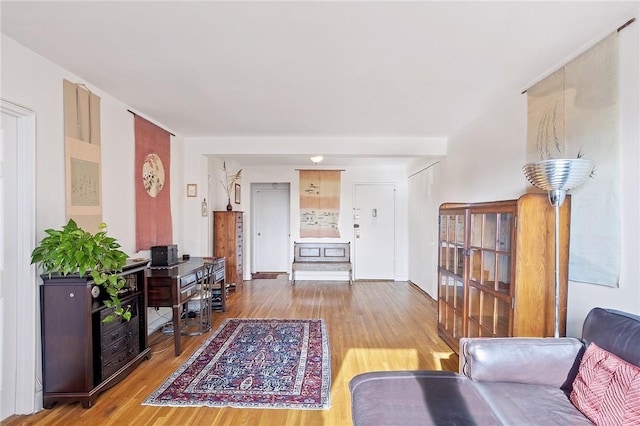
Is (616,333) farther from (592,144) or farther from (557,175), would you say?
(592,144)

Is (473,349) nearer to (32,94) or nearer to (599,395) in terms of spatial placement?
(599,395)

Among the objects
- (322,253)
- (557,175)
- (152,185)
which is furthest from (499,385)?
(322,253)

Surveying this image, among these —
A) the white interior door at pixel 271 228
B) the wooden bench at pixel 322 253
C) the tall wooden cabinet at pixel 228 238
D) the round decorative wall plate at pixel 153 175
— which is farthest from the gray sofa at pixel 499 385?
the white interior door at pixel 271 228

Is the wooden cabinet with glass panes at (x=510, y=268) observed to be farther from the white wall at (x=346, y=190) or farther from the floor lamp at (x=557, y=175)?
the white wall at (x=346, y=190)

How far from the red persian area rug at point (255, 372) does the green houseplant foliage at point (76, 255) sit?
791 millimetres

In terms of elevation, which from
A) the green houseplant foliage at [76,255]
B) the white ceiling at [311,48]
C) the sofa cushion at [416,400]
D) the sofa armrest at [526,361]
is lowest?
the sofa cushion at [416,400]

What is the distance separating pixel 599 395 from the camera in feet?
4.53

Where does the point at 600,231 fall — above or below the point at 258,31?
below

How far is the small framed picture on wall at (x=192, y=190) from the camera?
14.6ft

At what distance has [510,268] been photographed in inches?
86.7

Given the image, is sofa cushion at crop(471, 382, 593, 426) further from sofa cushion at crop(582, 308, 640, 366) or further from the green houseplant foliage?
the green houseplant foliage

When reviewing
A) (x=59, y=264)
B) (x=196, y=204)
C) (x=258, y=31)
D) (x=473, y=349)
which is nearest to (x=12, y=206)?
(x=59, y=264)

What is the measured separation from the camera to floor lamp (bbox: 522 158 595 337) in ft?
5.80

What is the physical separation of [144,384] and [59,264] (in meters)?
1.13
